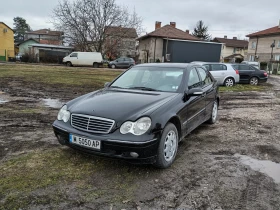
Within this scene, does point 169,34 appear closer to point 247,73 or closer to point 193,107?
point 247,73

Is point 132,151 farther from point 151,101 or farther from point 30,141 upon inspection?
point 30,141

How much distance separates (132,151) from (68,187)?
0.91 m

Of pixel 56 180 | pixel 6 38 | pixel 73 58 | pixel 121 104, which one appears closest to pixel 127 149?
pixel 121 104

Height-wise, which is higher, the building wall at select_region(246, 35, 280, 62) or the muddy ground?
the building wall at select_region(246, 35, 280, 62)

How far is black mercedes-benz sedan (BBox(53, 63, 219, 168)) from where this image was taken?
335cm

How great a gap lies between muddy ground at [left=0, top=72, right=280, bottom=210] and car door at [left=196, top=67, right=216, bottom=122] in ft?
1.83

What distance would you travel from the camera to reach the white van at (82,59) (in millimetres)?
30922

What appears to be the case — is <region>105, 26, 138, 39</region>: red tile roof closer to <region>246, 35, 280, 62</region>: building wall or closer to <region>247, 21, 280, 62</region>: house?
<region>247, 21, 280, 62</region>: house

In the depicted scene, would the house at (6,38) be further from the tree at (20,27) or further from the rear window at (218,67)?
the tree at (20,27)

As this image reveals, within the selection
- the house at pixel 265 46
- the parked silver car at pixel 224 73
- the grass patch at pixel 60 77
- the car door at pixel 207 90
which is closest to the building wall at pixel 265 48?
the house at pixel 265 46

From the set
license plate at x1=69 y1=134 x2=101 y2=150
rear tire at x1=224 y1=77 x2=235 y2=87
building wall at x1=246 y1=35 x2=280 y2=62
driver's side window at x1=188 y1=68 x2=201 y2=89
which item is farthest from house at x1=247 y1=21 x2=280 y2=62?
license plate at x1=69 y1=134 x2=101 y2=150

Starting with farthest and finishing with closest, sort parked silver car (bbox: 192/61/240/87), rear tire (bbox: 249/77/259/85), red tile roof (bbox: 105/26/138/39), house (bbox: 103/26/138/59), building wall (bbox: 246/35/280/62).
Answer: building wall (bbox: 246/35/280/62)
house (bbox: 103/26/138/59)
red tile roof (bbox: 105/26/138/39)
rear tire (bbox: 249/77/259/85)
parked silver car (bbox: 192/61/240/87)

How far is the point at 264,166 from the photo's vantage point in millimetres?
4047

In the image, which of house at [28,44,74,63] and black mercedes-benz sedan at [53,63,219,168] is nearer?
black mercedes-benz sedan at [53,63,219,168]
